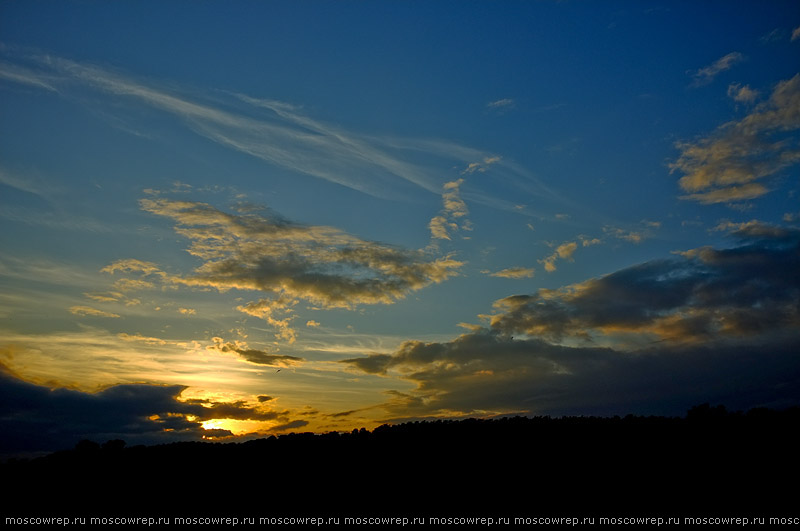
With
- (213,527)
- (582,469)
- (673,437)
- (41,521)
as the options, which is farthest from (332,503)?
(673,437)

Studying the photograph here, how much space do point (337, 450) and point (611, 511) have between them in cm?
3336

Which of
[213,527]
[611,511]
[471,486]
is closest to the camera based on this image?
[611,511]

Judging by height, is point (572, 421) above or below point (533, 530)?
above

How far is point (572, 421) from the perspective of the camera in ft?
199

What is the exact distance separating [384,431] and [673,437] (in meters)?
34.5

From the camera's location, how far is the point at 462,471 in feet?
170

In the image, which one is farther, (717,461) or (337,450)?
(337,450)

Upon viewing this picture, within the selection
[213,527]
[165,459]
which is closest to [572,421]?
[213,527]

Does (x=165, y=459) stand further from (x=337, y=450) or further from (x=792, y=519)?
(x=792, y=519)

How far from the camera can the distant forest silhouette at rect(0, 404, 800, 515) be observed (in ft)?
143

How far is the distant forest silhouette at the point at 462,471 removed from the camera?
43.7 metres

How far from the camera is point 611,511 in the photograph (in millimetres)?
41250

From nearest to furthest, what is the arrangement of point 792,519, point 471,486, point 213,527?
point 792,519 < point 213,527 < point 471,486

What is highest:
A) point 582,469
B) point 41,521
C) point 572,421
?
point 572,421
